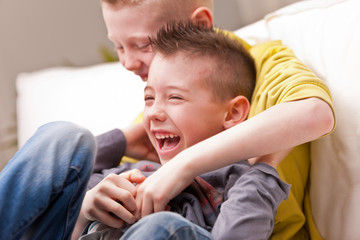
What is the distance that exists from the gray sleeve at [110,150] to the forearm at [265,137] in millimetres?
358

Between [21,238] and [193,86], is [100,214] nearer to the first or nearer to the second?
[21,238]

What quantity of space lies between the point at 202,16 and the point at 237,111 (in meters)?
0.34

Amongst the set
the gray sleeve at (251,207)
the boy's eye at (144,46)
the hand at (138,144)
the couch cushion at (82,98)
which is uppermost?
the boy's eye at (144,46)

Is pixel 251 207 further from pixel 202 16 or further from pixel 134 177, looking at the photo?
pixel 202 16

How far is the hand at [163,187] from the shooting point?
2.43ft

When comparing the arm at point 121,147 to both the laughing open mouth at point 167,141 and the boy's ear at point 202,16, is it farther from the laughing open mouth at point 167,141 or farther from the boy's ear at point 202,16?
the boy's ear at point 202,16

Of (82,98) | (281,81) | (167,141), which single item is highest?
(281,81)

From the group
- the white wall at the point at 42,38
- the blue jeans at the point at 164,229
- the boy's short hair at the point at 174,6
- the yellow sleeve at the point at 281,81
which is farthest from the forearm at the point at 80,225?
the white wall at the point at 42,38

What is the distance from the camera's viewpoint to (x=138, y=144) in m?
1.14

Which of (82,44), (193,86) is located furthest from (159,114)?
(82,44)

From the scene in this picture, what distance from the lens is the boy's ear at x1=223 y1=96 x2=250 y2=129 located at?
931 millimetres

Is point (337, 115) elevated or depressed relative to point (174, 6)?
depressed

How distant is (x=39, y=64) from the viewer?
2.21 m

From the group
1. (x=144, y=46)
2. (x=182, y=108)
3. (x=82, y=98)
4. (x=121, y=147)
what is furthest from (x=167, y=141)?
(x=82, y=98)
